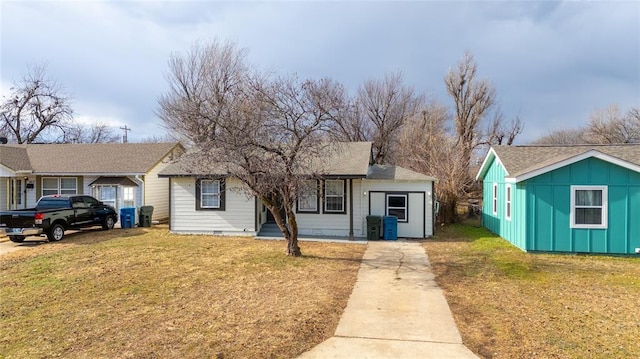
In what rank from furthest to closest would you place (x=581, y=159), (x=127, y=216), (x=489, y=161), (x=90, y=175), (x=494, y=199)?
(x=90, y=175) < (x=127, y=216) < (x=489, y=161) < (x=494, y=199) < (x=581, y=159)

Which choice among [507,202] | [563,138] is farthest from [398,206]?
[563,138]

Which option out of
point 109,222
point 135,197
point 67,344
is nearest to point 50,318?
point 67,344

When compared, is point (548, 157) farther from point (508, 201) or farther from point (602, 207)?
point (602, 207)

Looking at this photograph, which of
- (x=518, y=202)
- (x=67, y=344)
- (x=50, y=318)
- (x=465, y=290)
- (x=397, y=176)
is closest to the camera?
(x=67, y=344)

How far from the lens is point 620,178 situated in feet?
37.2

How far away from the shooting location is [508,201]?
14.1 meters

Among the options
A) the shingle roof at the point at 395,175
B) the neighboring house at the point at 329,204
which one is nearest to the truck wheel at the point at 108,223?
the neighboring house at the point at 329,204

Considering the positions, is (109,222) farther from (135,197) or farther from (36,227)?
(36,227)

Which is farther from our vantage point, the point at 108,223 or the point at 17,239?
the point at 108,223

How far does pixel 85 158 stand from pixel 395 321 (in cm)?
2110

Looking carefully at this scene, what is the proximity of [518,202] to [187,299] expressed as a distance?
10994mm

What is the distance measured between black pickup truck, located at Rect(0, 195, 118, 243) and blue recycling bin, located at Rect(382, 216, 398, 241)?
12.7 metres

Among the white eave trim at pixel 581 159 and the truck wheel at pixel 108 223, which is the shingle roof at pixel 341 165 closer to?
the truck wheel at pixel 108 223

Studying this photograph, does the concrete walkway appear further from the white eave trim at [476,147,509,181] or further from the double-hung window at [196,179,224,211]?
the double-hung window at [196,179,224,211]
